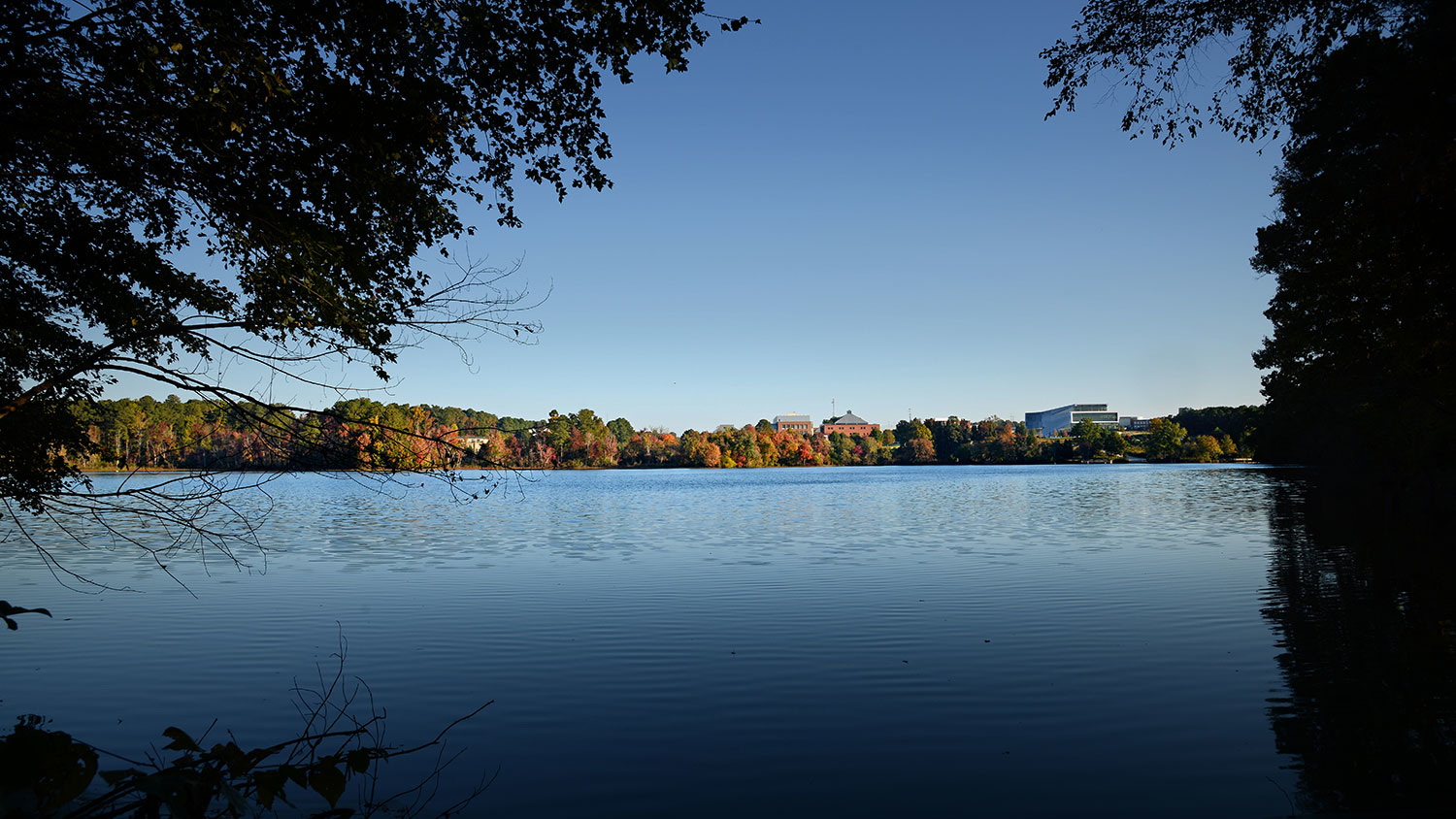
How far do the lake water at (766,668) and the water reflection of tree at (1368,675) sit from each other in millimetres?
101

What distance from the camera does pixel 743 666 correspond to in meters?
10.9

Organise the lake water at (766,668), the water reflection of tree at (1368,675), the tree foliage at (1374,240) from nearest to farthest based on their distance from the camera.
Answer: the water reflection of tree at (1368,675) → the lake water at (766,668) → the tree foliage at (1374,240)

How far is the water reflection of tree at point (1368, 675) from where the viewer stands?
6637 millimetres

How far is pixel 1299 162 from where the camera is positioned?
2258cm

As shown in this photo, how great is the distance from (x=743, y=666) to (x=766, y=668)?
1.04 feet

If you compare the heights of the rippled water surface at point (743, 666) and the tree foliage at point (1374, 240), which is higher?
the tree foliage at point (1374, 240)

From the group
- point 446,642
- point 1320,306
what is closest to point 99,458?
point 446,642

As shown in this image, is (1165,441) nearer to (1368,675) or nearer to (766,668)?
(1368,675)

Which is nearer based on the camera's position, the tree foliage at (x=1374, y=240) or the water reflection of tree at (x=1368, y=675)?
the water reflection of tree at (x=1368, y=675)

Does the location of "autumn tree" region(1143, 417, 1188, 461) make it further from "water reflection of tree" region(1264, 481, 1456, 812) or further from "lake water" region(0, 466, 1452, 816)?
"water reflection of tree" region(1264, 481, 1456, 812)

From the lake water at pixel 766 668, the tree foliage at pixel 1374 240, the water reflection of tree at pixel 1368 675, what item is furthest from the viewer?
the tree foliage at pixel 1374 240

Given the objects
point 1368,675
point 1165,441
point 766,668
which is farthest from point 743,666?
point 1165,441

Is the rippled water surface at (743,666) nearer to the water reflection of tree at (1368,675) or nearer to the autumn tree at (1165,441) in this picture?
the water reflection of tree at (1368,675)

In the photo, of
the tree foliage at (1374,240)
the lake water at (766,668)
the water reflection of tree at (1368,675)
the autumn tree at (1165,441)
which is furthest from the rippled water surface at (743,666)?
the autumn tree at (1165,441)
